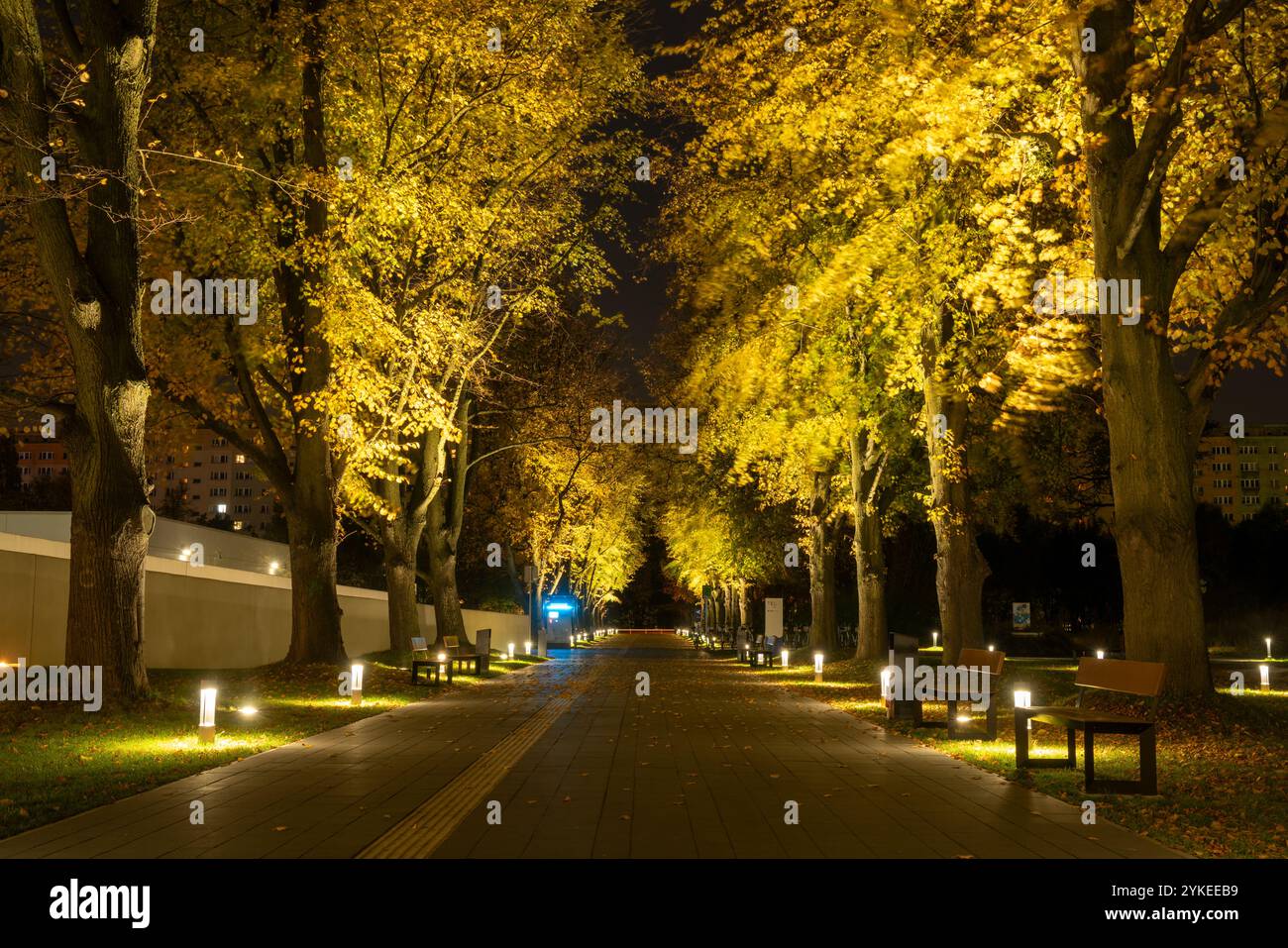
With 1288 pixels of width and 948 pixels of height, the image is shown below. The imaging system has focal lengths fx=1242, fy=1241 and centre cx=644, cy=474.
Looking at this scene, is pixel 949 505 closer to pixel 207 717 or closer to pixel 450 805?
pixel 207 717

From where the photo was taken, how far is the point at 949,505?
23.8 m

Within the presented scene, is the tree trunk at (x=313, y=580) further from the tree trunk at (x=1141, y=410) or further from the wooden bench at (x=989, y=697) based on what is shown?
the tree trunk at (x=1141, y=410)

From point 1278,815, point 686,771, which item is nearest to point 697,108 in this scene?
point 686,771

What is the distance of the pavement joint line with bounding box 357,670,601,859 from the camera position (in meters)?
8.03

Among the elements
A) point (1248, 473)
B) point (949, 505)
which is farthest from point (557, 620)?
point (1248, 473)

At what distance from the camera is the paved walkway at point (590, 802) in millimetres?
8148

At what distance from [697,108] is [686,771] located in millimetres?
15418

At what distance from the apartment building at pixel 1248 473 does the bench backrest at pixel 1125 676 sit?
187847 millimetres

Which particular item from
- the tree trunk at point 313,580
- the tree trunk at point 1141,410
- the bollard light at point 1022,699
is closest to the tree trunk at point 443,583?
the tree trunk at point 313,580

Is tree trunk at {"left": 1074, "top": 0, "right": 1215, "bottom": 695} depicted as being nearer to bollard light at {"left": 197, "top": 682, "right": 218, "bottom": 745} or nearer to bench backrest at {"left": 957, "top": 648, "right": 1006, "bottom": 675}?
bench backrest at {"left": 957, "top": 648, "right": 1006, "bottom": 675}

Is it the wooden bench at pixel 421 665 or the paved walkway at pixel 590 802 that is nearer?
the paved walkway at pixel 590 802

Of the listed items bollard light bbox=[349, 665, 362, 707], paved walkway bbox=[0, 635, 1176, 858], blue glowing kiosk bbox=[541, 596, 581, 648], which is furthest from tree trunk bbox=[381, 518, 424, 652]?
blue glowing kiosk bbox=[541, 596, 581, 648]

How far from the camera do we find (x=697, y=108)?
78.8ft

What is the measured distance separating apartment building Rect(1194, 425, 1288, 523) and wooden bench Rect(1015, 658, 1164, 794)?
619 feet
